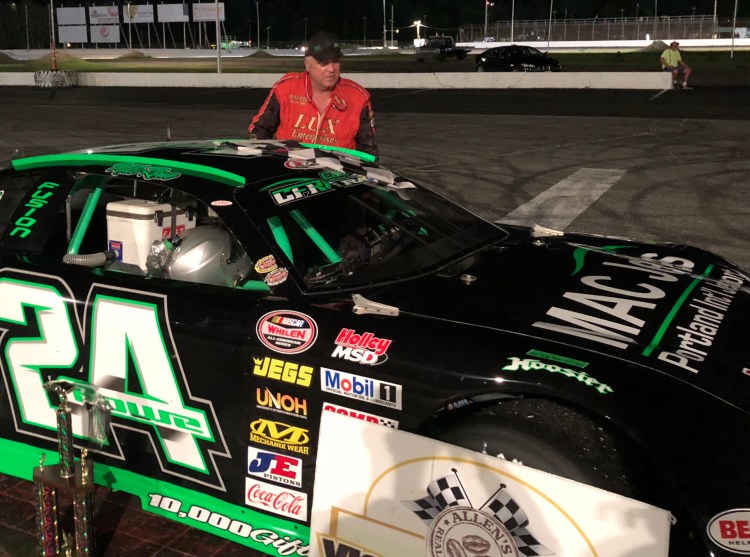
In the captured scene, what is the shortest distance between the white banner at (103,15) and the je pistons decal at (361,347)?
301 feet

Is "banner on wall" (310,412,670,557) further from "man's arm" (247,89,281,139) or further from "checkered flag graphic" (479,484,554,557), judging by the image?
"man's arm" (247,89,281,139)

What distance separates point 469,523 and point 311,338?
732 millimetres

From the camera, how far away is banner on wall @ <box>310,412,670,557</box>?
199 centimetres

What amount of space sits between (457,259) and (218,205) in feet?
3.05

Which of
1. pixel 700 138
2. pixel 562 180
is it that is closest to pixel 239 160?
pixel 562 180

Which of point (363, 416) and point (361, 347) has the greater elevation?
point (361, 347)

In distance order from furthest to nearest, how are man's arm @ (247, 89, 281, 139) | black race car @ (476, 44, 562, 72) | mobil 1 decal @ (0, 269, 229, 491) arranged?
black race car @ (476, 44, 562, 72), man's arm @ (247, 89, 281, 139), mobil 1 decal @ (0, 269, 229, 491)

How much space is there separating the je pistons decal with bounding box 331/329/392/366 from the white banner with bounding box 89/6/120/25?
9178 centimetres

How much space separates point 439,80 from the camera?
84.9ft

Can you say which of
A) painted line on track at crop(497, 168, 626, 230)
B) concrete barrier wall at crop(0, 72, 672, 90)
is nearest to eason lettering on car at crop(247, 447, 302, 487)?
painted line on track at crop(497, 168, 626, 230)

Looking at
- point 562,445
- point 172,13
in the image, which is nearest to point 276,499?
point 562,445

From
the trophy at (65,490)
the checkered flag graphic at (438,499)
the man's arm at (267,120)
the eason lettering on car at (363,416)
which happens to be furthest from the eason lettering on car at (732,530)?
the man's arm at (267,120)

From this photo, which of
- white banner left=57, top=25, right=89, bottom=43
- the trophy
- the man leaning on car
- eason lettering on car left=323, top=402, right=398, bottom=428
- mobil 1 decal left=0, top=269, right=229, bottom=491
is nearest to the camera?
eason lettering on car left=323, top=402, right=398, bottom=428

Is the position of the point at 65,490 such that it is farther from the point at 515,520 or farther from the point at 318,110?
the point at 318,110
